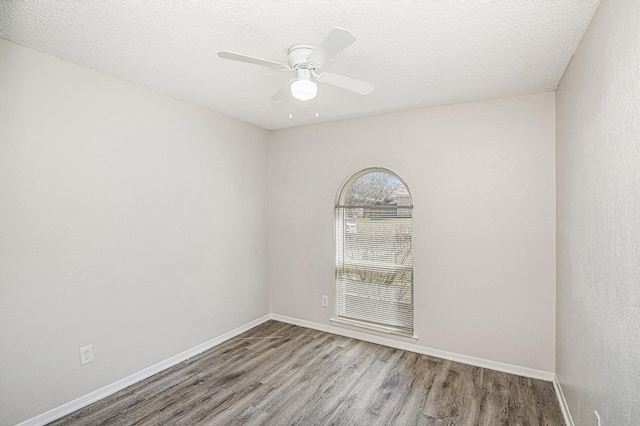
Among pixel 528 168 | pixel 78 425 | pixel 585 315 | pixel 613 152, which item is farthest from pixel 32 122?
pixel 528 168

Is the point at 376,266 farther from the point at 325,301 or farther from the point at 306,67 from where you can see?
the point at 306,67

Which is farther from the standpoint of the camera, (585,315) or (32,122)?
(32,122)

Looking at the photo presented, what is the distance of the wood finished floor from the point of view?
222 cm

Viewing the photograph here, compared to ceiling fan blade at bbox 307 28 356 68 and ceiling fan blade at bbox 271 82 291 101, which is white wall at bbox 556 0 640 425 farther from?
ceiling fan blade at bbox 271 82 291 101

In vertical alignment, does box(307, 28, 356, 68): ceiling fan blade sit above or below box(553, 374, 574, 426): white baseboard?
above

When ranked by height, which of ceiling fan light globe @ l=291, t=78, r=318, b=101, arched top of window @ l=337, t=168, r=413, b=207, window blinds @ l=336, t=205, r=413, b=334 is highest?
ceiling fan light globe @ l=291, t=78, r=318, b=101

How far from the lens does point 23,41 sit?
6.45ft

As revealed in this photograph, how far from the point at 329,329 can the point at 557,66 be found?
128 inches

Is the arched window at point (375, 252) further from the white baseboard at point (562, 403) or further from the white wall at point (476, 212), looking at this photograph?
the white baseboard at point (562, 403)

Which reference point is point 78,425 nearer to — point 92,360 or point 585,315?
point 92,360

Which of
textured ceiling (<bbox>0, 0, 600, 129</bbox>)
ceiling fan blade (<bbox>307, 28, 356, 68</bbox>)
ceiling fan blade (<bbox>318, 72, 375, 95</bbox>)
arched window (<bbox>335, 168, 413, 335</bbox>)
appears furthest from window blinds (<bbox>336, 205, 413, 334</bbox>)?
ceiling fan blade (<bbox>307, 28, 356, 68</bbox>)

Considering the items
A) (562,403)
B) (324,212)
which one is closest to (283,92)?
(324,212)

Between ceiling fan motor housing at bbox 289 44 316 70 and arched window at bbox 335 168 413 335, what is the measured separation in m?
1.83

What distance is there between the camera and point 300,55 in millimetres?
1906
